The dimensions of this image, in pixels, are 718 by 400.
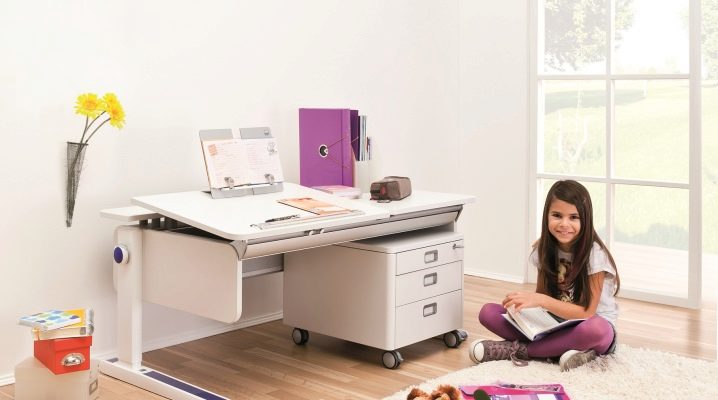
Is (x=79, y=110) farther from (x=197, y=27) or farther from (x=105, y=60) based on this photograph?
(x=197, y=27)

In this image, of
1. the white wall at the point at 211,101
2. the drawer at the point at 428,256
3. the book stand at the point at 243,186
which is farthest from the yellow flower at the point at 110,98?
the drawer at the point at 428,256

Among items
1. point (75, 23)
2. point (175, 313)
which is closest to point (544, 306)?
point (175, 313)

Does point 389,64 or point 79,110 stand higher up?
point 389,64

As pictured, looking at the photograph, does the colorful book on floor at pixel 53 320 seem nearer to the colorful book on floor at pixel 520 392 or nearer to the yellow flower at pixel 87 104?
the yellow flower at pixel 87 104

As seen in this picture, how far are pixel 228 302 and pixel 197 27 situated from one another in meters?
1.27

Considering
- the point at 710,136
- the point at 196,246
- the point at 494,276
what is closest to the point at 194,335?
the point at 196,246

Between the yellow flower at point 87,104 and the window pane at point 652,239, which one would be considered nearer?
the yellow flower at point 87,104

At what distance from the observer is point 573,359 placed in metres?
3.10

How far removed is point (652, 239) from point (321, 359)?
5.92 ft

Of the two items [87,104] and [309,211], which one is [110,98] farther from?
[309,211]

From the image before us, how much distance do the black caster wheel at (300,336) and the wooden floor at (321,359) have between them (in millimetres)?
24

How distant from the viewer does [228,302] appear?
2760mm

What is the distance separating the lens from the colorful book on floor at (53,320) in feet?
8.86

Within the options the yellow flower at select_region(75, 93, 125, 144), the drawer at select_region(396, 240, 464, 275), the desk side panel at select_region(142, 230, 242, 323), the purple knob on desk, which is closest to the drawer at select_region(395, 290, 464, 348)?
the drawer at select_region(396, 240, 464, 275)
